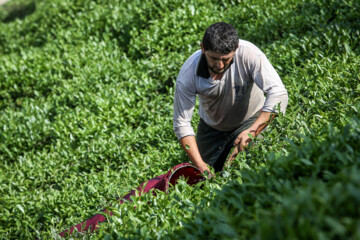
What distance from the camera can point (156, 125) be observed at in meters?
6.09

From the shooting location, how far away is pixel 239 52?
4.04 m

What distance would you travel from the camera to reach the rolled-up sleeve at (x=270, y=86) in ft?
12.5

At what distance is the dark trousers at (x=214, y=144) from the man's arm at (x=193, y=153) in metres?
0.77

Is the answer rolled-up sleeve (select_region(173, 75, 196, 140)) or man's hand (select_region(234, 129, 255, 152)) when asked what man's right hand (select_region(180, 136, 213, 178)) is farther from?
man's hand (select_region(234, 129, 255, 152))

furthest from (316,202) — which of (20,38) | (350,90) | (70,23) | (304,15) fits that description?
(20,38)

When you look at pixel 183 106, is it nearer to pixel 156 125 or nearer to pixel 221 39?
pixel 221 39

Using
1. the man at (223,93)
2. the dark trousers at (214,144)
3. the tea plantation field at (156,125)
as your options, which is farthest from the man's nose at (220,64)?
the dark trousers at (214,144)

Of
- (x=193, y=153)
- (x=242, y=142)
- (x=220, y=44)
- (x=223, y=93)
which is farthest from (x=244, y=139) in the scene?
(x=220, y=44)

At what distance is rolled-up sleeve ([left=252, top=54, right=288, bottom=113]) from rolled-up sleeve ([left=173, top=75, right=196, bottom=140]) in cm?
69

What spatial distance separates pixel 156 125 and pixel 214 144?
54.6 inches

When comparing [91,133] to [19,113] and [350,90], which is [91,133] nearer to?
[19,113]

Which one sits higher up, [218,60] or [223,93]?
[218,60]

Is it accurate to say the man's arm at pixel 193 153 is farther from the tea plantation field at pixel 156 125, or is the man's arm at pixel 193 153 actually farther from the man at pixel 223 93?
the tea plantation field at pixel 156 125

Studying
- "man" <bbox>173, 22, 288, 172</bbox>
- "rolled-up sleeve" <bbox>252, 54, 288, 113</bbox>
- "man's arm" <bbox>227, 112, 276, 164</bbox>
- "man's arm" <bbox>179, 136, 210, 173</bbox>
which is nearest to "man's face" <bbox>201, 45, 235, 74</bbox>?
"man" <bbox>173, 22, 288, 172</bbox>
